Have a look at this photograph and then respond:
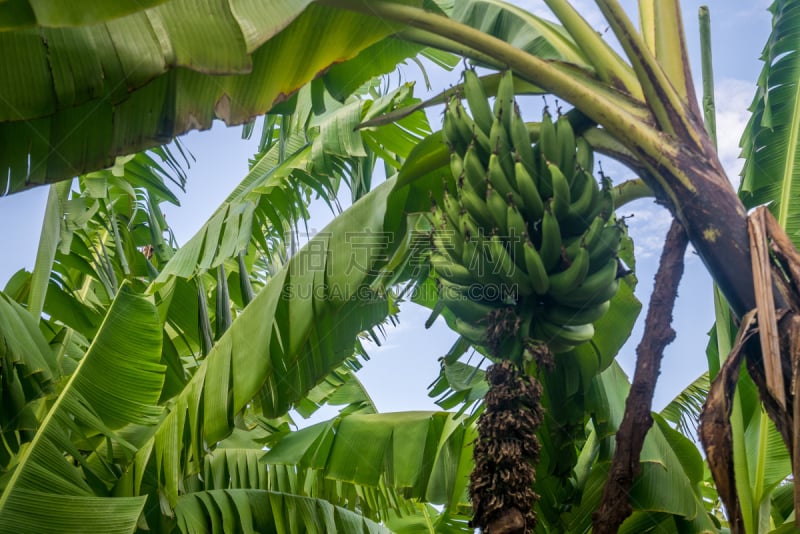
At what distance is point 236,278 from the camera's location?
411 centimetres

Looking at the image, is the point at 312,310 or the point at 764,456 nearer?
the point at 312,310

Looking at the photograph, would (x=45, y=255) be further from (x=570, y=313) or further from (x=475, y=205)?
(x=570, y=313)

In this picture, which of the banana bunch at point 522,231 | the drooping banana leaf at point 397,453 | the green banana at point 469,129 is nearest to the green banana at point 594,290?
the banana bunch at point 522,231

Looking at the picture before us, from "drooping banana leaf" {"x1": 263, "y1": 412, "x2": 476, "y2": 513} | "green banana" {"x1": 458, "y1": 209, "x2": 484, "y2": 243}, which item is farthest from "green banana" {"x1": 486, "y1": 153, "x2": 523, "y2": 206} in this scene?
"drooping banana leaf" {"x1": 263, "y1": 412, "x2": 476, "y2": 513}

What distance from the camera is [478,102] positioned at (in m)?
1.96

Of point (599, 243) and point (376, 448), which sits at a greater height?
point (599, 243)

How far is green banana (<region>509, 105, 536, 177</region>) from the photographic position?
1833 mm

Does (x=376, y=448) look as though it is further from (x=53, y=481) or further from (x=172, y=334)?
(x=172, y=334)

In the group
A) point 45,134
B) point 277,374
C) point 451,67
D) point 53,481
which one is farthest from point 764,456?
point 45,134

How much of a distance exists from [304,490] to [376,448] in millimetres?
763

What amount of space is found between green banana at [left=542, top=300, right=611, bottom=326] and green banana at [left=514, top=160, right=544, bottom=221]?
259 mm

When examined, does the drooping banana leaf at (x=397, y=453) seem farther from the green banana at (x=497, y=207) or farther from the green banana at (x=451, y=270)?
the green banana at (x=497, y=207)

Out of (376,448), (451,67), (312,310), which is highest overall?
(451,67)

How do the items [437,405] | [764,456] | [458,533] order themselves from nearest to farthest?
[764,456] < [437,405] < [458,533]
